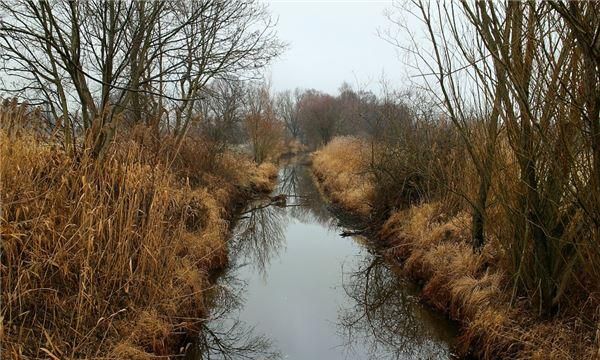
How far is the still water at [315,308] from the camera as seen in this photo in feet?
18.3

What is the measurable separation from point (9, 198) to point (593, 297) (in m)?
4.81

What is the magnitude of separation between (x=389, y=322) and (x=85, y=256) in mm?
3943

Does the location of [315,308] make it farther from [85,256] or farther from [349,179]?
[349,179]

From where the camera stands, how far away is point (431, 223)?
333 inches

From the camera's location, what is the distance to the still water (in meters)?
5.59

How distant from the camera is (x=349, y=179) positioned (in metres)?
15.7

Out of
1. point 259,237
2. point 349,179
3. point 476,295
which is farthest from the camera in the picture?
point 349,179

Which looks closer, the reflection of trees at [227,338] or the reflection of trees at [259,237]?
the reflection of trees at [227,338]

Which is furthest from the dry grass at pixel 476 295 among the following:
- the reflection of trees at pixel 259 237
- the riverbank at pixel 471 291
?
the reflection of trees at pixel 259 237

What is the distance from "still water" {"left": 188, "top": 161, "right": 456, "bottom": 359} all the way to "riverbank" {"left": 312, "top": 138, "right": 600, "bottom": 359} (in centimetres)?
30

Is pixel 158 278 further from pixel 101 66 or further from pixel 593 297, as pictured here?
pixel 593 297

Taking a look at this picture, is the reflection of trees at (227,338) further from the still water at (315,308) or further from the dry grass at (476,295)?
the dry grass at (476,295)

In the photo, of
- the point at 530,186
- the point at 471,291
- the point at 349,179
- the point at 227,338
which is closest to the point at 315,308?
the point at 227,338

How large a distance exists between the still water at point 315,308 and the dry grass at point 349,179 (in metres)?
2.07
